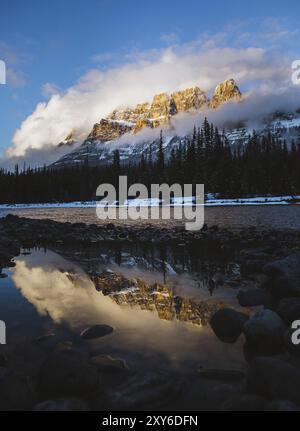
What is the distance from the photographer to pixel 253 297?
807cm

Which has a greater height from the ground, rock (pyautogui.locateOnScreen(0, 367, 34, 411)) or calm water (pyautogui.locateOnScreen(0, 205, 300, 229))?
calm water (pyautogui.locateOnScreen(0, 205, 300, 229))

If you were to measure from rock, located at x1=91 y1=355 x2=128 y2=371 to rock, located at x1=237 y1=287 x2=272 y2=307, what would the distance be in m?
3.78

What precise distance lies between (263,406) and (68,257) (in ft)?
39.7

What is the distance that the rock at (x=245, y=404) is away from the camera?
13.4ft

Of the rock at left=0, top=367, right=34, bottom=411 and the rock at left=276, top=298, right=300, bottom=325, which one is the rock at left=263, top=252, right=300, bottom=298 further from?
the rock at left=0, top=367, right=34, bottom=411

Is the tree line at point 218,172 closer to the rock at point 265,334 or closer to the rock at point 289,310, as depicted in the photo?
the rock at point 289,310

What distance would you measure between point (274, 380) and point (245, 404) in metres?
0.71

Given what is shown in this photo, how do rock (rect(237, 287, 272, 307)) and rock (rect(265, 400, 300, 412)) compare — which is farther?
rock (rect(237, 287, 272, 307))

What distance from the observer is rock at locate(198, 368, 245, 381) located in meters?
4.93

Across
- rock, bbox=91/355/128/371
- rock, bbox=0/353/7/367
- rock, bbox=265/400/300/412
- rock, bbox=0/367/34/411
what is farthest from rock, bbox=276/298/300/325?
rock, bbox=0/353/7/367

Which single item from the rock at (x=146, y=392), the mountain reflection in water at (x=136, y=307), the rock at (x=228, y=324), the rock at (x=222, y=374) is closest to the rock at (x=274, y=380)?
the rock at (x=222, y=374)

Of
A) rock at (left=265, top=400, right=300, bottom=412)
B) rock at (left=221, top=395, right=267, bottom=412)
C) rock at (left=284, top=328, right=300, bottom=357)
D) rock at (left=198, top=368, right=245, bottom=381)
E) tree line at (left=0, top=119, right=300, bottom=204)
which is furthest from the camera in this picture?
tree line at (left=0, top=119, right=300, bottom=204)

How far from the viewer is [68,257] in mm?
15008
